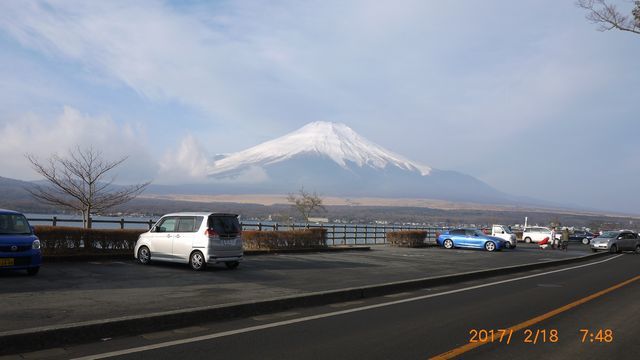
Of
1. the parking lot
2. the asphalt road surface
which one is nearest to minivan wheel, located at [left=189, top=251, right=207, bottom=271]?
the parking lot

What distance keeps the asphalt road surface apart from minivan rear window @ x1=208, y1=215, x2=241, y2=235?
579cm

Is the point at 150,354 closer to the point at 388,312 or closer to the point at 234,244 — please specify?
the point at 388,312

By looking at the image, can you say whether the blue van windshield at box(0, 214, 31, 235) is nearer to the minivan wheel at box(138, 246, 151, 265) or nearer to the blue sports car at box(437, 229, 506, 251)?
the minivan wheel at box(138, 246, 151, 265)

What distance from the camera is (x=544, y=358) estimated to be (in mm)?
6609

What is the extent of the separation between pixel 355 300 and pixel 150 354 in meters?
5.40

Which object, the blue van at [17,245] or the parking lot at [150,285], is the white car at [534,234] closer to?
the parking lot at [150,285]

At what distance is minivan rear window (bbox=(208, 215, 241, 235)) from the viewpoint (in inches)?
605

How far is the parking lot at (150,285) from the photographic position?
8.52 m

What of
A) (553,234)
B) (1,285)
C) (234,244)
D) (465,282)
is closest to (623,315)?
(465,282)

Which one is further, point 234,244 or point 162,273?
point 234,244

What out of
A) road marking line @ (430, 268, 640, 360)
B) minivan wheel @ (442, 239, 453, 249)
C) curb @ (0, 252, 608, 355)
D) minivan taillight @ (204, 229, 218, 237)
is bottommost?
minivan wheel @ (442, 239, 453, 249)

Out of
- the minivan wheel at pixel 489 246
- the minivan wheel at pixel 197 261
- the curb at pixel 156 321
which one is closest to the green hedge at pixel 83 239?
the minivan wheel at pixel 197 261

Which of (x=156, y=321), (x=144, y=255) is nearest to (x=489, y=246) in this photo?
(x=144, y=255)

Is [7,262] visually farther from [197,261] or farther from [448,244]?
[448,244]
